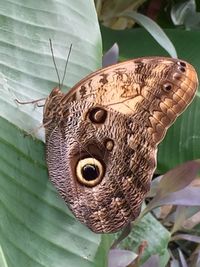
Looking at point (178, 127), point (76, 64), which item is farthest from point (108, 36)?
point (76, 64)

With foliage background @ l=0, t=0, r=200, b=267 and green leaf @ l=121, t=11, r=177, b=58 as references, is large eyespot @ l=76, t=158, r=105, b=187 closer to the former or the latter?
foliage background @ l=0, t=0, r=200, b=267

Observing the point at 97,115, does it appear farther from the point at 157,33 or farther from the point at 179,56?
the point at 179,56

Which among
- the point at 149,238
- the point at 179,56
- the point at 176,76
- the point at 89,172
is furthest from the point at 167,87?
the point at 179,56

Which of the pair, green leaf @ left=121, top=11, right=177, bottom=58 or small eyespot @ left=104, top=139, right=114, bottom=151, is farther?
green leaf @ left=121, top=11, right=177, bottom=58

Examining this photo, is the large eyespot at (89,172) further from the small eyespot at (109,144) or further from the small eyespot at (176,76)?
the small eyespot at (176,76)

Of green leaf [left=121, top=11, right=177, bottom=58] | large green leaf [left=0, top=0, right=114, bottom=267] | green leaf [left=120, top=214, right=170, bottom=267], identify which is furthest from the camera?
green leaf [left=121, top=11, right=177, bottom=58]

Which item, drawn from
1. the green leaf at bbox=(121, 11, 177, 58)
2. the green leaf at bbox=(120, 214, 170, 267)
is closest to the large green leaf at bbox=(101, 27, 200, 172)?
the green leaf at bbox=(121, 11, 177, 58)

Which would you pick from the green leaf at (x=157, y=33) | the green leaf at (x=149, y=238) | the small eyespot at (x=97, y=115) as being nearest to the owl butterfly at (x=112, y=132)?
the small eyespot at (x=97, y=115)

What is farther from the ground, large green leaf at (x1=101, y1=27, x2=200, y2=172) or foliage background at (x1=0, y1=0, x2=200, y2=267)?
foliage background at (x1=0, y1=0, x2=200, y2=267)
